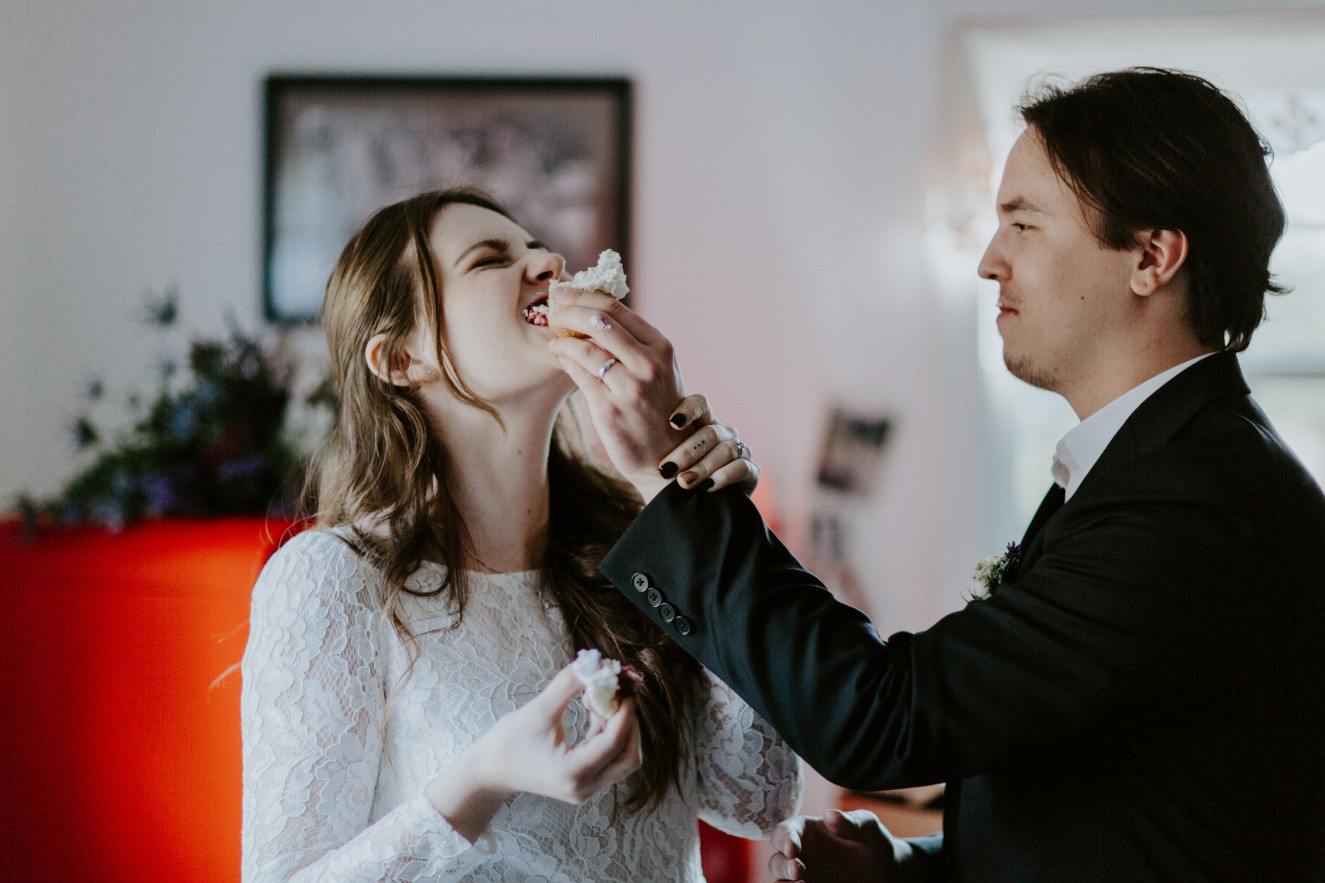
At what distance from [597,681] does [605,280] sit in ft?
1.93

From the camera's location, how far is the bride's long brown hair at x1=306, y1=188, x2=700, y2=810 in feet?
4.58

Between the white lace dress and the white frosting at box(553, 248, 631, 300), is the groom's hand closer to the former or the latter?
the white lace dress

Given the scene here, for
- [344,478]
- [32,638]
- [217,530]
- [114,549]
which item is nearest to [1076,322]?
[344,478]

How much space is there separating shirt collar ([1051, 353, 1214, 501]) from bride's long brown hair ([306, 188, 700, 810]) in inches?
24.8

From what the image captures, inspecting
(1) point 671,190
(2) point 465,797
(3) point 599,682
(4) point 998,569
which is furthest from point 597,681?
(1) point 671,190

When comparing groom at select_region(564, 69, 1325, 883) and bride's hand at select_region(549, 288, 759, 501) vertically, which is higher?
bride's hand at select_region(549, 288, 759, 501)

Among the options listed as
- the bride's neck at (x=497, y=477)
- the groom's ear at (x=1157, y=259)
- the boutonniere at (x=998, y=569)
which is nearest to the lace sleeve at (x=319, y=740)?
the bride's neck at (x=497, y=477)

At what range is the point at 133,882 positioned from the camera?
183 centimetres

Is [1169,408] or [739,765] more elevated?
[1169,408]

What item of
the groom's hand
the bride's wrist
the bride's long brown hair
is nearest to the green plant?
the bride's long brown hair

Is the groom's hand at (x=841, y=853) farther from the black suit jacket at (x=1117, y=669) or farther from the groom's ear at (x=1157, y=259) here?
the groom's ear at (x=1157, y=259)

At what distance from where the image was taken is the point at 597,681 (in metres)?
0.92

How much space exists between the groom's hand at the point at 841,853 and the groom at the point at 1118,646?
151 millimetres

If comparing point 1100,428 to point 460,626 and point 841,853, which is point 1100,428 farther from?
point 460,626
